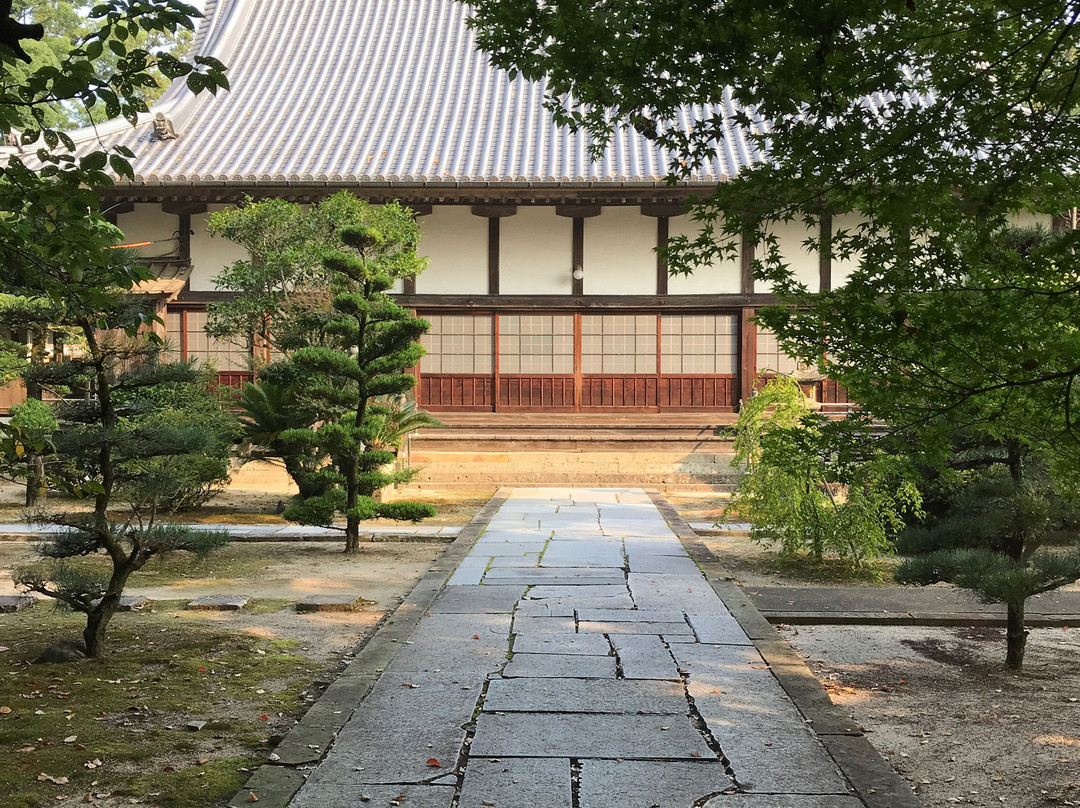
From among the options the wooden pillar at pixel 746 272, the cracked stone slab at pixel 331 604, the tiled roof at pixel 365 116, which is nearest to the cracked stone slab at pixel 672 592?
the cracked stone slab at pixel 331 604

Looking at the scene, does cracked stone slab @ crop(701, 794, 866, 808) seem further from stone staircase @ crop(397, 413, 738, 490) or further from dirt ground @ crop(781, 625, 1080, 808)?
stone staircase @ crop(397, 413, 738, 490)

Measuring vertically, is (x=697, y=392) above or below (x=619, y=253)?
below

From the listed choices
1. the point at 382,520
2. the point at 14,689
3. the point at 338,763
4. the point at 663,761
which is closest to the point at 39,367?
the point at 14,689

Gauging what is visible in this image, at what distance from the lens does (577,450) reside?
635 inches

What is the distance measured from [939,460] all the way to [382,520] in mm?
8307

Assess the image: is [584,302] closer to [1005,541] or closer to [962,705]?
[1005,541]

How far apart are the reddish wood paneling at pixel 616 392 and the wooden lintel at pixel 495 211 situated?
2.97 metres

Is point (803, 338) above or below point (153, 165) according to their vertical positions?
below

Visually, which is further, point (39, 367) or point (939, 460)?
point (39, 367)

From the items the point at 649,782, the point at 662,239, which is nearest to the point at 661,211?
the point at 662,239

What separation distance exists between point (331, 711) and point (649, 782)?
1543 millimetres

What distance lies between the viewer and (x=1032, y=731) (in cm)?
468

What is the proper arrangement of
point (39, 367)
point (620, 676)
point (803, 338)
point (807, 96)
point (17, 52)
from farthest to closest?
point (39, 367), point (620, 676), point (803, 338), point (807, 96), point (17, 52)

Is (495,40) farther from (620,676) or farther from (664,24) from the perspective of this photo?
(620,676)
